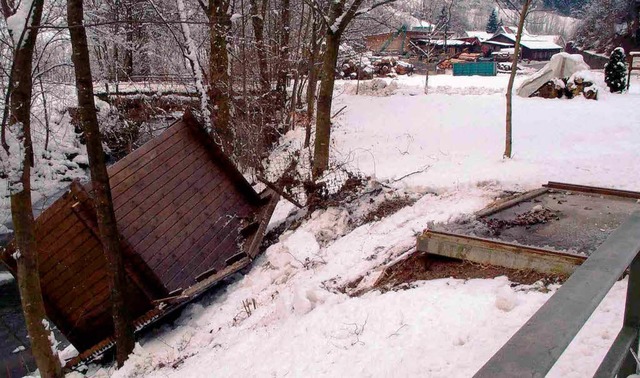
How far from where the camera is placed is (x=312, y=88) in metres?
15.6

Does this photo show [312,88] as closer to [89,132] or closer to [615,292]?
[89,132]

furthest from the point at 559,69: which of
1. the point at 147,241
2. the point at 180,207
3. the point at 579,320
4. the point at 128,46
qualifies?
the point at 579,320

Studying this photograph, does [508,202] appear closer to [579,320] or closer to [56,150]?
[579,320]

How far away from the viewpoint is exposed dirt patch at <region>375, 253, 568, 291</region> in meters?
4.43

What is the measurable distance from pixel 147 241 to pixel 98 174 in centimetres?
145

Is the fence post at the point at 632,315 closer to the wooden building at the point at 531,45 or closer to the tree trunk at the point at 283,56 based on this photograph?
the tree trunk at the point at 283,56

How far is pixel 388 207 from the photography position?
814 cm

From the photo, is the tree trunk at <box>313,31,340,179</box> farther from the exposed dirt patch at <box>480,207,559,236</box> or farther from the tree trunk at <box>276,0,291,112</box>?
the tree trunk at <box>276,0,291,112</box>

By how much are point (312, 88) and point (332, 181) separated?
6.95 meters

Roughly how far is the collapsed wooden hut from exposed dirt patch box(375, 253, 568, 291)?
2.74 metres

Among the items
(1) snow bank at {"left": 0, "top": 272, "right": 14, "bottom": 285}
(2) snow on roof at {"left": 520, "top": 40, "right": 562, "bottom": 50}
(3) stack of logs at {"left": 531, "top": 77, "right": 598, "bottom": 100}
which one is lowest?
(1) snow bank at {"left": 0, "top": 272, "right": 14, "bottom": 285}

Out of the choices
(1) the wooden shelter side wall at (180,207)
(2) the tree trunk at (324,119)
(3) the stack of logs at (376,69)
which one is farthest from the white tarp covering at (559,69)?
(3) the stack of logs at (376,69)

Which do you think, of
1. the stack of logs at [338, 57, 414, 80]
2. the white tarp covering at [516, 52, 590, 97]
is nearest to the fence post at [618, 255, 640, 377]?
the white tarp covering at [516, 52, 590, 97]

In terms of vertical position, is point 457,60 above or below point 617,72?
below
